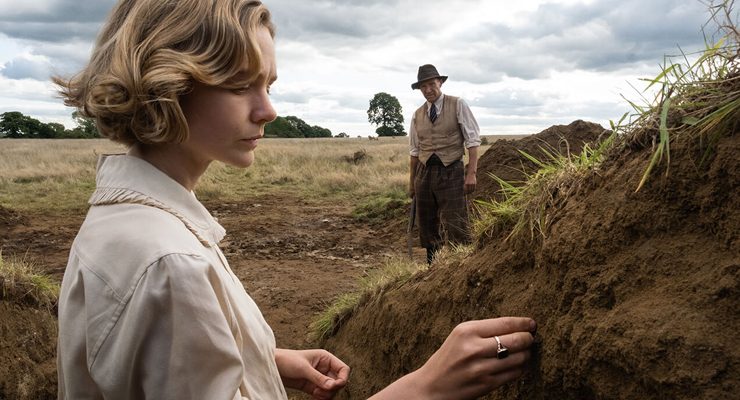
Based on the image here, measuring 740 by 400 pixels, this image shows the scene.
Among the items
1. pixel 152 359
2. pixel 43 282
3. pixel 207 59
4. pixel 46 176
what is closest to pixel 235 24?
pixel 207 59

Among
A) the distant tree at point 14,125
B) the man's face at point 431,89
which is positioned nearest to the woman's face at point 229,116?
the man's face at point 431,89

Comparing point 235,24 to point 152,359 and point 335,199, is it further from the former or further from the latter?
point 335,199

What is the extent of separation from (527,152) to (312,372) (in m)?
7.49

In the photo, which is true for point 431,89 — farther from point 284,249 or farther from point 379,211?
point 379,211

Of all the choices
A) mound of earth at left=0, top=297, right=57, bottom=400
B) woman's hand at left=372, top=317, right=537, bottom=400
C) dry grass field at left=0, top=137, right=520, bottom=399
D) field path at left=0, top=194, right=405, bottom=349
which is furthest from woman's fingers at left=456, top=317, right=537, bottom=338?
mound of earth at left=0, top=297, right=57, bottom=400

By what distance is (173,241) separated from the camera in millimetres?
Result: 1079

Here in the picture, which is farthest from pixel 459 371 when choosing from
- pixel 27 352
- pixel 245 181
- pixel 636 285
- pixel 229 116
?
pixel 245 181

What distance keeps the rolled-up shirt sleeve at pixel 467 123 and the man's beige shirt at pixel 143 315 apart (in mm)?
A: 5373

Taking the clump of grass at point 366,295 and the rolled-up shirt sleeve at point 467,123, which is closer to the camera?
the clump of grass at point 366,295

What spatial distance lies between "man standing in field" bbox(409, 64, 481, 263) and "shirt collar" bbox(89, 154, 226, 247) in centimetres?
510

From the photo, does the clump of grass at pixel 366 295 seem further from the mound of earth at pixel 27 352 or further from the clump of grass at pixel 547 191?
the mound of earth at pixel 27 352

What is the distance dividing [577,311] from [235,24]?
4.26 feet

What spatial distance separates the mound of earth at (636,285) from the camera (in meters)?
1.21

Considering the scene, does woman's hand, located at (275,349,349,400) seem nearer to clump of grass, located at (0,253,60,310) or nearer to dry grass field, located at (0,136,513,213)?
clump of grass, located at (0,253,60,310)
